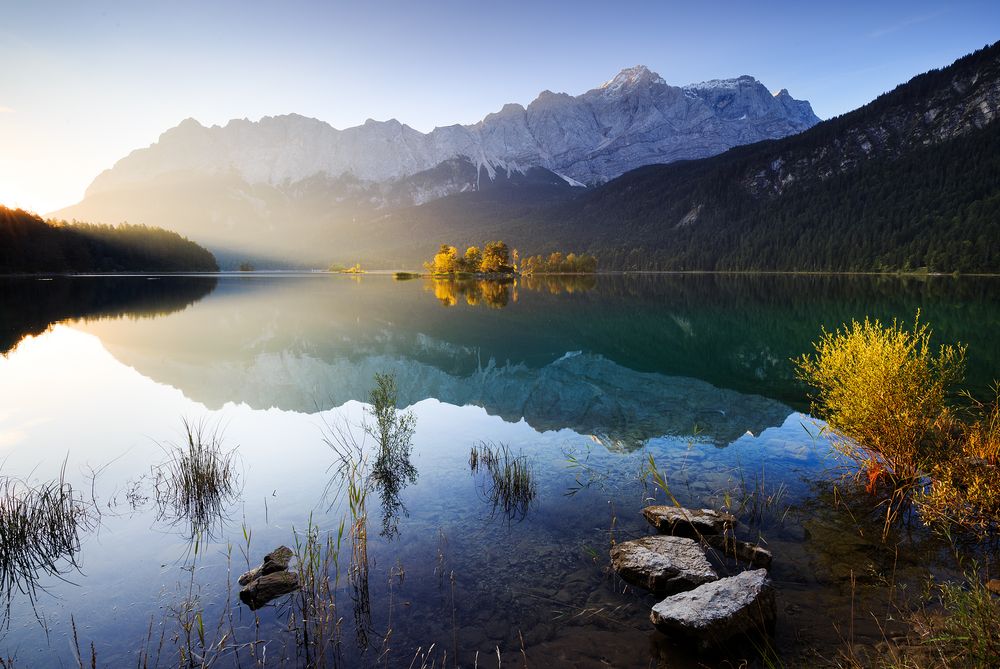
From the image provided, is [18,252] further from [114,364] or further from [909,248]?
[909,248]

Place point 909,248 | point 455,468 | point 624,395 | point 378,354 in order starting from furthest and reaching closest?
point 909,248 < point 378,354 < point 624,395 < point 455,468

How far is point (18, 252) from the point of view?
13175 centimetres

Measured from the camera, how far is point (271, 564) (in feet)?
32.0

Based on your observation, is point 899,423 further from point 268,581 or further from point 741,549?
point 268,581


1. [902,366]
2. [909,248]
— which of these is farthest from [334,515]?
[909,248]

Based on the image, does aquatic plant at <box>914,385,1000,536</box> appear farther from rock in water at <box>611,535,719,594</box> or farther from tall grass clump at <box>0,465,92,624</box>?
tall grass clump at <box>0,465,92,624</box>

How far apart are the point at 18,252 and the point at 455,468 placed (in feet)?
586

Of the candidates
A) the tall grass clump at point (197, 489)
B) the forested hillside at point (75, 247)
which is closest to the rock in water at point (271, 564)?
the tall grass clump at point (197, 489)

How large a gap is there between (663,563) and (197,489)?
504 inches

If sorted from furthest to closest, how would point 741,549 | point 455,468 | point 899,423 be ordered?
point 455,468 < point 899,423 < point 741,549

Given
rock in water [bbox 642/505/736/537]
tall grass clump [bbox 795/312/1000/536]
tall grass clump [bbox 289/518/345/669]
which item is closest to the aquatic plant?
tall grass clump [bbox 795/312/1000/536]

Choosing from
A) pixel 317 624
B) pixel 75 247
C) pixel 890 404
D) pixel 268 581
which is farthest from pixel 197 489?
pixel 75 247

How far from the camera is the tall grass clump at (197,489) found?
12553 mm

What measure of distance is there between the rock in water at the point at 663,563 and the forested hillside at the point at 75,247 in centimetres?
17964
